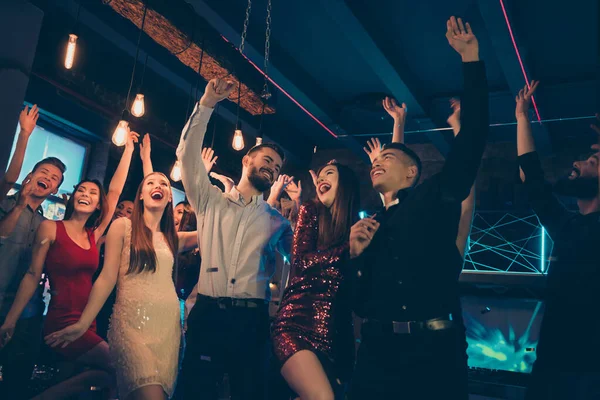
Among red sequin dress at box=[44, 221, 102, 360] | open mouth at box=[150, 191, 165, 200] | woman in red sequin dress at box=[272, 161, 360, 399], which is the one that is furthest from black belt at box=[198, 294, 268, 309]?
red sequin dress at box=[44, 221, 102, 360]

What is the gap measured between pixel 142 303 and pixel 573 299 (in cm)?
214

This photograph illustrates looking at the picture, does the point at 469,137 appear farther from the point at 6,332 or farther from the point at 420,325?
the point at 6,332

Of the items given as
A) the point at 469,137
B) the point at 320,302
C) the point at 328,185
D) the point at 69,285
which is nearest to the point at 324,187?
the point at 328,185

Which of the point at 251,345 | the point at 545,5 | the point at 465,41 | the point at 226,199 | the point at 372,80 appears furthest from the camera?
the point at 372,80

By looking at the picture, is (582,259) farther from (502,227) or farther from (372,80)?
(502,227)

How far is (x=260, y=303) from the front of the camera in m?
2.53

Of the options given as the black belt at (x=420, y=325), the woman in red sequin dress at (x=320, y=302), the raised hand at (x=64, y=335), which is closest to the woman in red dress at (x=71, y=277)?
the raised hand at (x=64, y=335)

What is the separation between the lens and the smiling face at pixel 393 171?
2.21 metres

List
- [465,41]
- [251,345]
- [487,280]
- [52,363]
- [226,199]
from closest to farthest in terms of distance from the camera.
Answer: [465,41] < [251,345] < [226,199] < [52,363] < [487,280]

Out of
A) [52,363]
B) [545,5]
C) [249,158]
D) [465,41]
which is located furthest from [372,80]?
[52,363]

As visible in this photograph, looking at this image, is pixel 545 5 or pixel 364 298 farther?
pixel 545 5

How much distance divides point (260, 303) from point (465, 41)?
5.28ft

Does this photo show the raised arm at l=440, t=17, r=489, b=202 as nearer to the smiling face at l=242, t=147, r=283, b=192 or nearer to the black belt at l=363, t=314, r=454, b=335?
the black belt at l=363, t=314, r=454, b=335

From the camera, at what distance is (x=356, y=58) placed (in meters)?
5.93
